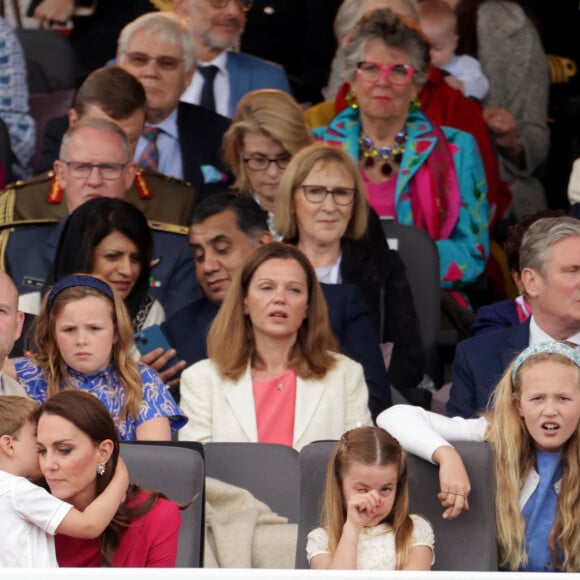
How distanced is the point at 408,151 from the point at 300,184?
2.65ft

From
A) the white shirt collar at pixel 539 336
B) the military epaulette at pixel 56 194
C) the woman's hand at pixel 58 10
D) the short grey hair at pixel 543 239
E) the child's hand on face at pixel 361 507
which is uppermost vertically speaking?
the woman's hand at pixel 58 10

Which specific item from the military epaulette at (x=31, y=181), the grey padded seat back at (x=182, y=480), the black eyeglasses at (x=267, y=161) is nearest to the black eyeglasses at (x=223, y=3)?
the black eyeglasses at (x=267, y=161)

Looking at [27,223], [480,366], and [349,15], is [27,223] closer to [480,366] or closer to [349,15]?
[480,366]

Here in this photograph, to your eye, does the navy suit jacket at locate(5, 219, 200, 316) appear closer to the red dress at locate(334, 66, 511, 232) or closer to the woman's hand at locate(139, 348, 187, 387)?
the woman's hand at locate(139, 348, 187, 387)

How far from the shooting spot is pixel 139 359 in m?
5.22

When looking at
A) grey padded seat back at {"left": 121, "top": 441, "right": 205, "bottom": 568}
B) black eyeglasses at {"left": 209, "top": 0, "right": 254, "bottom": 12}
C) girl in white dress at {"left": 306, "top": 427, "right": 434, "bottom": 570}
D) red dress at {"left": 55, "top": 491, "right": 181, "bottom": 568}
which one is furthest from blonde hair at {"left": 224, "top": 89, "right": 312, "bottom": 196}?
red dress at {"left": 55, "top": 491, "right": 181, "bottom": 568}

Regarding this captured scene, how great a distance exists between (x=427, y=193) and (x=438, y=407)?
1.16 meters

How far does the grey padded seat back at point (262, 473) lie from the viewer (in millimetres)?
4438

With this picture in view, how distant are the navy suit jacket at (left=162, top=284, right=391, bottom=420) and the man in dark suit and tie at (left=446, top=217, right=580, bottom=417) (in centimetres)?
39

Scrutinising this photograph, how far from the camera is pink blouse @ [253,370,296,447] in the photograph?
498 cm

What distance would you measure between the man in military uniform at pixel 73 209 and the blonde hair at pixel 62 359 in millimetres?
883

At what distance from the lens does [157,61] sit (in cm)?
680

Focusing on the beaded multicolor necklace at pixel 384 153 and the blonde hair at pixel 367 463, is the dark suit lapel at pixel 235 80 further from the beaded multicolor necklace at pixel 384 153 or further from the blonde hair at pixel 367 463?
the blonde hair at pixel 367 463

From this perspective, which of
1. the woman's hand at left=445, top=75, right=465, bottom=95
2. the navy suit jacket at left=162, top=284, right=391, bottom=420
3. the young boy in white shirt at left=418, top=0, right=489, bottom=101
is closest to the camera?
the navy suit jacket at left=162, top=284, right=391, bottom=420
